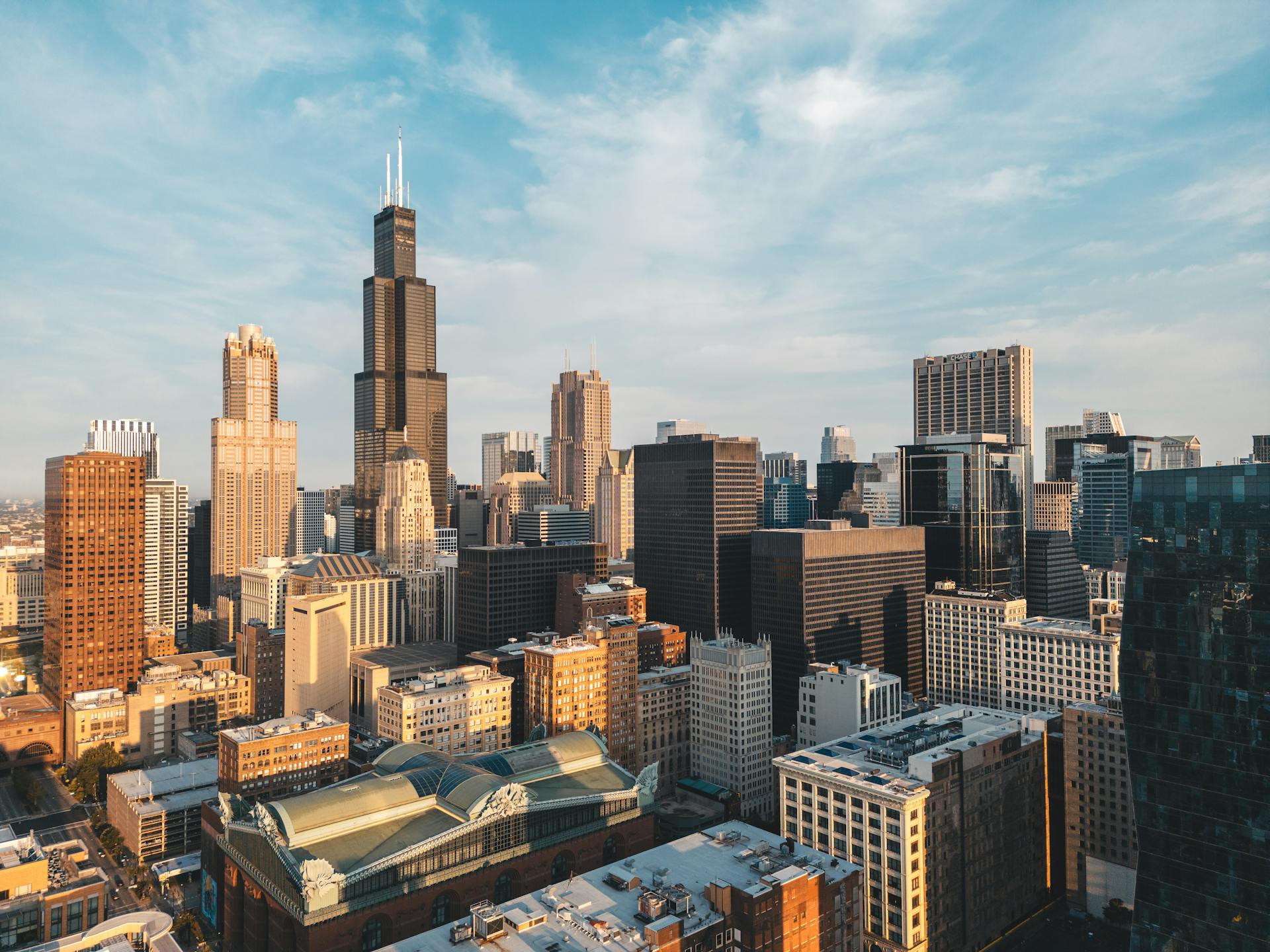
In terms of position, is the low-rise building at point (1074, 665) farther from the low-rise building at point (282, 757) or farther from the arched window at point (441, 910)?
the low-rise building at point (282, 757)

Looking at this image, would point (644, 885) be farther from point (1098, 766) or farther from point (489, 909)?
point (1098, 766)

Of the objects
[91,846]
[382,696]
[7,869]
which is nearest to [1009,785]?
[382,696]

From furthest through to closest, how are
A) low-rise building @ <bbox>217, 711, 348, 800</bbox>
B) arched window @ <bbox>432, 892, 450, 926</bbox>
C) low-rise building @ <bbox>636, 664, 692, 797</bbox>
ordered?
low-rise building @ <bbox>636, 664, 692, 797</bbox>
low-rise building @ <bbox>217, 711, 348, 800</bbox>
arched window @ <bbox>432, 892, 450, 926</bbox>

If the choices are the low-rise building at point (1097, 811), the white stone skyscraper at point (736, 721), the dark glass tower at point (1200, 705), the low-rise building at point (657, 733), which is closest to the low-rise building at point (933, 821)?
the low-rise building at point (1097, 811)

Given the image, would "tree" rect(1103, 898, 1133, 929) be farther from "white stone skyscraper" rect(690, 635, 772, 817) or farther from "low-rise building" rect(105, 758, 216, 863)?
"low-rise building" rect(105, 758, 216, 863)

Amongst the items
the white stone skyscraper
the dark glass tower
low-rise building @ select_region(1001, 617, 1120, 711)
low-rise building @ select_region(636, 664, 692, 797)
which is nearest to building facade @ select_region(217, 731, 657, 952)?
the white stone skyscraper
